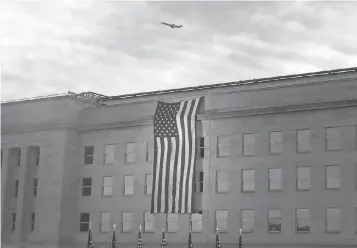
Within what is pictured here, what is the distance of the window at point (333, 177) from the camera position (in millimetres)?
55781

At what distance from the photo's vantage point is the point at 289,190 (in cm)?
5778

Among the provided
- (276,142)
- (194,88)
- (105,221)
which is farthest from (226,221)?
(194,88)

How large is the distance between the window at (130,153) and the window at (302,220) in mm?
19665

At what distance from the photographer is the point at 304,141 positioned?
5791cm

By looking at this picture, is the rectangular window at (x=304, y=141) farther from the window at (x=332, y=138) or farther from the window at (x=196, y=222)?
the window at (x=196, y=222)

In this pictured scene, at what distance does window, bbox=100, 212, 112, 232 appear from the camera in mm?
69000

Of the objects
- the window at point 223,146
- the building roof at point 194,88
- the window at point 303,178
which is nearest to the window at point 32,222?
the building roof at point 194,88

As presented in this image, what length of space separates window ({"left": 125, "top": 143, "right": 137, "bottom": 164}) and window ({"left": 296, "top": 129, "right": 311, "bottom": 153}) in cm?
1889

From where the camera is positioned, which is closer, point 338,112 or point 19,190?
point 338,112

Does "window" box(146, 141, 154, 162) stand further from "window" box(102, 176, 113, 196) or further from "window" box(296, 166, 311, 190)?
"window" box(296, 166, 311, 190)

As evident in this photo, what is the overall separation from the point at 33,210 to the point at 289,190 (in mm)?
30475

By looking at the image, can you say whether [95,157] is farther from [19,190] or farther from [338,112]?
[338,112]

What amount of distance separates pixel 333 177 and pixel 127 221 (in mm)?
23086

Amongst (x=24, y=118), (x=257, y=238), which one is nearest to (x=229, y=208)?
(x=257, y=238)
